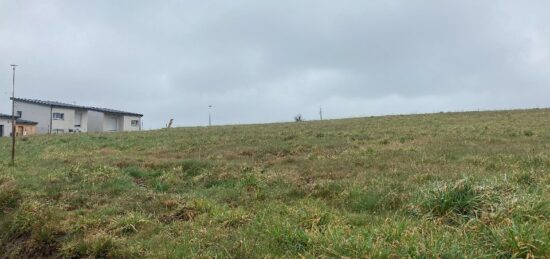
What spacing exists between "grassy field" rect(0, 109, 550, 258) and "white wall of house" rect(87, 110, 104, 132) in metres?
62.5

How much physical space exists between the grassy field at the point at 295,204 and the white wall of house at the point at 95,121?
6253 centimetres

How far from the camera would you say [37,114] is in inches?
2763

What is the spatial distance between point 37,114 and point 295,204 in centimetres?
6936

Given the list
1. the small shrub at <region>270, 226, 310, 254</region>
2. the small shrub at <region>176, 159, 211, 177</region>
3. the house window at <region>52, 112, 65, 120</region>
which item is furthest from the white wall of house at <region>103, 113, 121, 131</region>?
the small shrub at <region>270, 226, 310, 254</region>

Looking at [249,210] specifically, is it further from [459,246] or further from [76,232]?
[459,246]

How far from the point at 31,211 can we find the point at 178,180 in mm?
3462

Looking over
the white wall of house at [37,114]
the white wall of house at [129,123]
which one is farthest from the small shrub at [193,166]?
the white wall of house at [129,123]

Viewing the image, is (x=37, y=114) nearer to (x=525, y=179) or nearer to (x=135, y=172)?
(x=135, y=172)

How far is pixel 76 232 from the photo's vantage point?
8.31 meters

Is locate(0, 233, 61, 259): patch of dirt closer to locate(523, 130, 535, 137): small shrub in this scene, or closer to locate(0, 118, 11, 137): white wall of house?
locate(523, 130, 535, 137): small shrub

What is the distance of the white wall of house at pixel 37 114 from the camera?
227 ft

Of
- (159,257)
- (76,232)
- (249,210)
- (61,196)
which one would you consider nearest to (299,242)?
(159,257)

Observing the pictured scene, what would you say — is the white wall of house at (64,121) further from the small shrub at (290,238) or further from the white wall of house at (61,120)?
the small shrub at (290,238)

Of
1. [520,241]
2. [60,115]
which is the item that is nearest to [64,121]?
[60,115]
